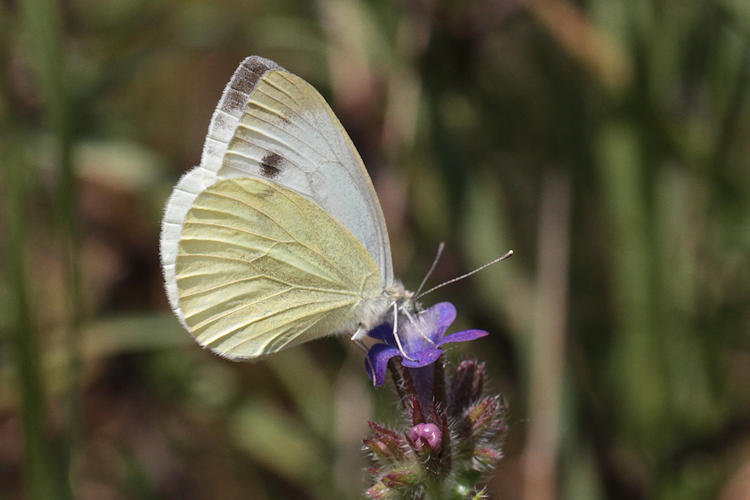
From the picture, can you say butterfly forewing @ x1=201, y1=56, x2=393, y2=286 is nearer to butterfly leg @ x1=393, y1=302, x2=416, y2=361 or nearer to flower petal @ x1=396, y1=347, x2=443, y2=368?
butterfly leg @ x1=393, y1=302, x2=416, y2=361

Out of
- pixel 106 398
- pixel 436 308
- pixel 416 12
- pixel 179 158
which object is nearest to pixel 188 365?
pixel 106 398

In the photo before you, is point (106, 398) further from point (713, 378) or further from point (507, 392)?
point (713, 378)

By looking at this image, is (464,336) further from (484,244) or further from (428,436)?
(484,244)

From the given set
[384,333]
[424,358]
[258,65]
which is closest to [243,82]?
[258,65]

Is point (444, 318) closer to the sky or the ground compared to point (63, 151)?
closer to the ground

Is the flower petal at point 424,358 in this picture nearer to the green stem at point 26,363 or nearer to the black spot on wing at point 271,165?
the black spot on wing at point 271,165
